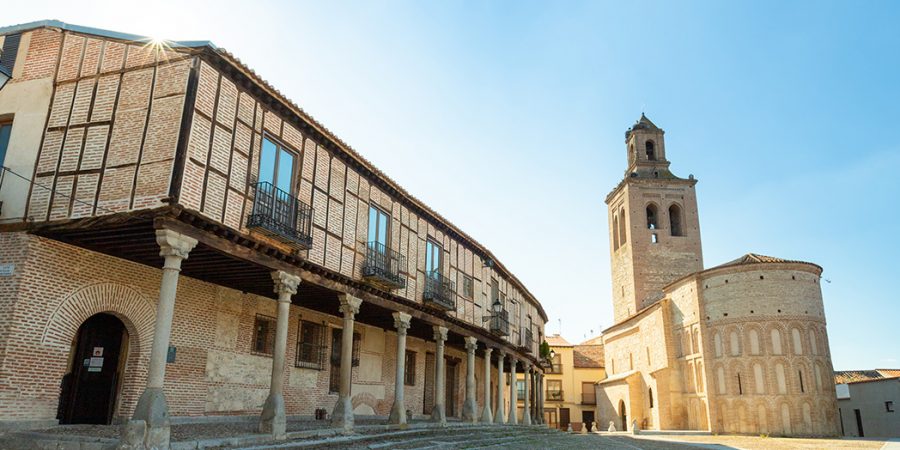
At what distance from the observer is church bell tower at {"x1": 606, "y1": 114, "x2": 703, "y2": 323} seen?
157ft

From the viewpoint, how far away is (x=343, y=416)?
13359 millimetres

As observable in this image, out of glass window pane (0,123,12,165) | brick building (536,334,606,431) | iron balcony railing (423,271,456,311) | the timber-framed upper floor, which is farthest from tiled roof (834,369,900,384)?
glass window pane (0,123,12,165)

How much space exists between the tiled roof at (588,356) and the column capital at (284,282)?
4769cm

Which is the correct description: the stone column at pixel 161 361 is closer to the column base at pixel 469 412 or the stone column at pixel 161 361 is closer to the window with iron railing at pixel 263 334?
the window with iron railing at pixel 263 334

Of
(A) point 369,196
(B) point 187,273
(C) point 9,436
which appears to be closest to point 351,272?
(A) point 369,196

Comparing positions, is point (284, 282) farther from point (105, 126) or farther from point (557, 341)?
point (557, 341)

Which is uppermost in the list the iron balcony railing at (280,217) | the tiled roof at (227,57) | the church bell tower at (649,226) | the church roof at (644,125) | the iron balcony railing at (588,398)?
the church roof at (644,125)

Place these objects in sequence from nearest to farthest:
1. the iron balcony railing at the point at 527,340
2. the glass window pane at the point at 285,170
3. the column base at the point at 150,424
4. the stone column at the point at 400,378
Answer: the column base at the point at 150,424 → the glass window pane at the point at 285,170 → the stone column at the point at 400,378 → the iron balcony railing at the point at 527,340

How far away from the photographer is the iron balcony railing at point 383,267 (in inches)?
607

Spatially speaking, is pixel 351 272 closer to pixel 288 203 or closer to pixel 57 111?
pixel 288 203

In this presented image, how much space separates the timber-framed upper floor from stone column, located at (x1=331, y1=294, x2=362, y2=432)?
0.53 m

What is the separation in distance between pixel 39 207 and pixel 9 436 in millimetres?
3879

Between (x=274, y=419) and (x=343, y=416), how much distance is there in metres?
2.33

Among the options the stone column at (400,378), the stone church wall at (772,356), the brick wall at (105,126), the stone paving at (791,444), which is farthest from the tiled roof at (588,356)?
the brick wall at (105,126)
